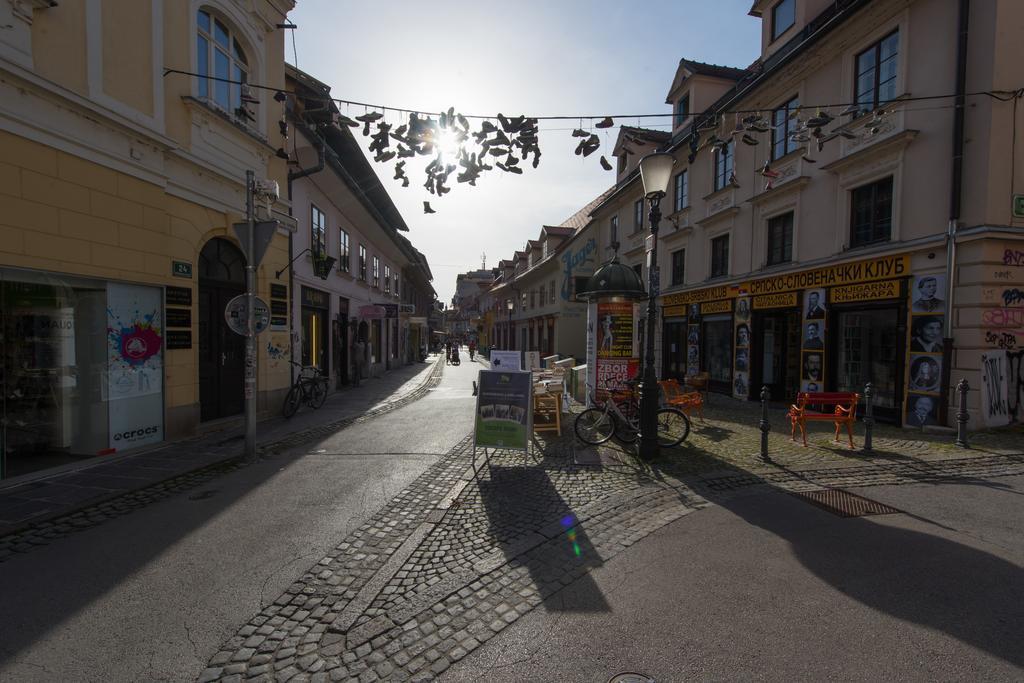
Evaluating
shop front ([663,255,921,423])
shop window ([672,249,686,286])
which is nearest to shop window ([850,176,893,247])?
shop front ([663,255,921,423])

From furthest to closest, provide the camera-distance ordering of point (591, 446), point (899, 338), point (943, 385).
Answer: point (899, 338), point (943, 385), point (591, 446)

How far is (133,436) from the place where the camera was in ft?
23.0

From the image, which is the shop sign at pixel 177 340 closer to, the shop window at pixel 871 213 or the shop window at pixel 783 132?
the shop window at pixel 871 213

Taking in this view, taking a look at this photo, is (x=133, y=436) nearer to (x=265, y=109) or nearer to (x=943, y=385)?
(x=265, y=109)

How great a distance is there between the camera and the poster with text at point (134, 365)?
6695 mm

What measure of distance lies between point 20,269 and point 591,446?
800cm

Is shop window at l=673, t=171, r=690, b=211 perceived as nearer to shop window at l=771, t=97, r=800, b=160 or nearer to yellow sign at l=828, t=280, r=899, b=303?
shop window at l=771, t=97, r=800, b=160

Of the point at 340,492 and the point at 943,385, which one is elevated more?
the point at 943,385

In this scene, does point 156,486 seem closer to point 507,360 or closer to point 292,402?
point 292,402

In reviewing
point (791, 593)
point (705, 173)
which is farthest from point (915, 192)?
point (791, 593)

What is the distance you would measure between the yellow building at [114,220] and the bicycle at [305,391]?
4.79 ft

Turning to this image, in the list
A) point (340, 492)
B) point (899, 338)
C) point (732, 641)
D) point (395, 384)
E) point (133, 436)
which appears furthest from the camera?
point (395, 384)

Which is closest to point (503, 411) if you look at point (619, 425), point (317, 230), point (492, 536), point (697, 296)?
point (619, 425)

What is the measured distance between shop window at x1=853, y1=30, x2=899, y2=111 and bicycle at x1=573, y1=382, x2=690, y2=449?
25.3 feet
